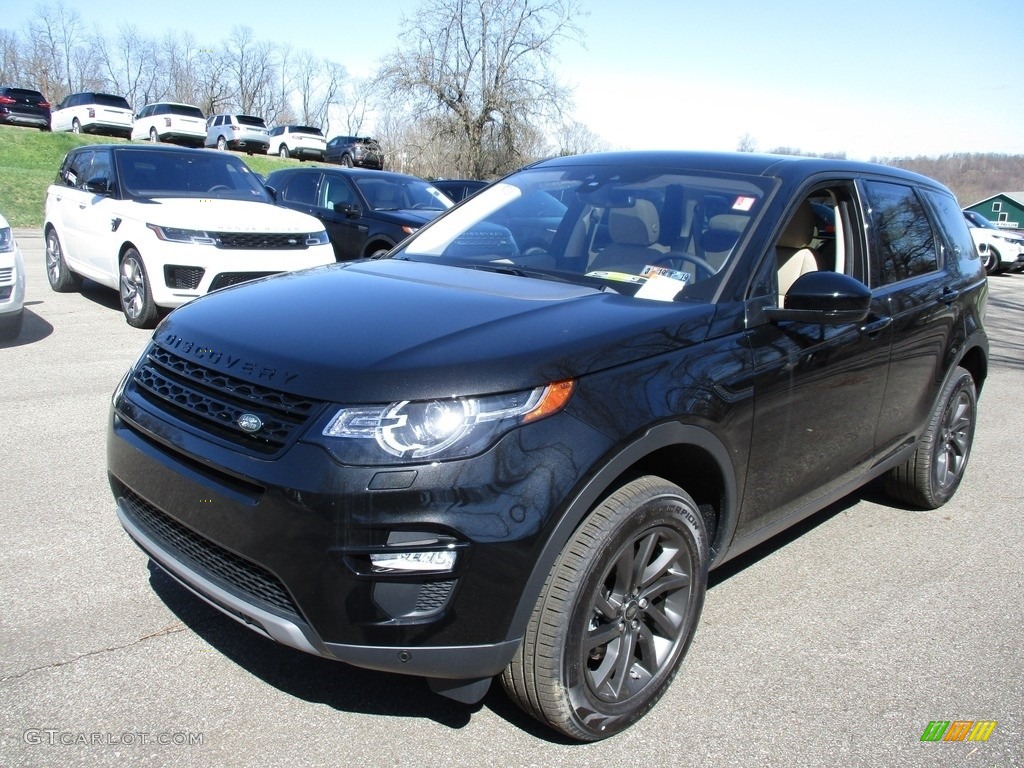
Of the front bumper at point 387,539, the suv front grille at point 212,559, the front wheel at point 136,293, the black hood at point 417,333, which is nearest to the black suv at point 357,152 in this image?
the front wheel at point 136,293

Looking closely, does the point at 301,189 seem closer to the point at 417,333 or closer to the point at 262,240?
the point at 262,240

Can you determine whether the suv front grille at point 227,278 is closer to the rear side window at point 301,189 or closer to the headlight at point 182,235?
the headlight at point 182,235

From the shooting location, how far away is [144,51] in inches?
3014

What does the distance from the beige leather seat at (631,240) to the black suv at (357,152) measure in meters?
34.2

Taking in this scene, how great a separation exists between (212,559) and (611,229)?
6.66 ft

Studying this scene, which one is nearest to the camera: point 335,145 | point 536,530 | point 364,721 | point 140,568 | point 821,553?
point 536,530

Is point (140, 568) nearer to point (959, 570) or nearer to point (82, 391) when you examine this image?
point (82, 391)

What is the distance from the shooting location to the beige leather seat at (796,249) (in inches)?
141

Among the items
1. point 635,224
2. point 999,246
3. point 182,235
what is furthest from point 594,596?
point 999,246

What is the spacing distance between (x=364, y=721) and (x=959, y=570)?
10.0 ft

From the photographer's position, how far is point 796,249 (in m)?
3.77

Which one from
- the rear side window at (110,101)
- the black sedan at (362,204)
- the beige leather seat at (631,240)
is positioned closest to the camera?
the beige leather seat at (631,240)

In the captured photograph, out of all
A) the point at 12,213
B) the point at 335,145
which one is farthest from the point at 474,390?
the point at 335,145

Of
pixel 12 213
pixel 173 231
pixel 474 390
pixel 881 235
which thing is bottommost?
pixel 12 213
